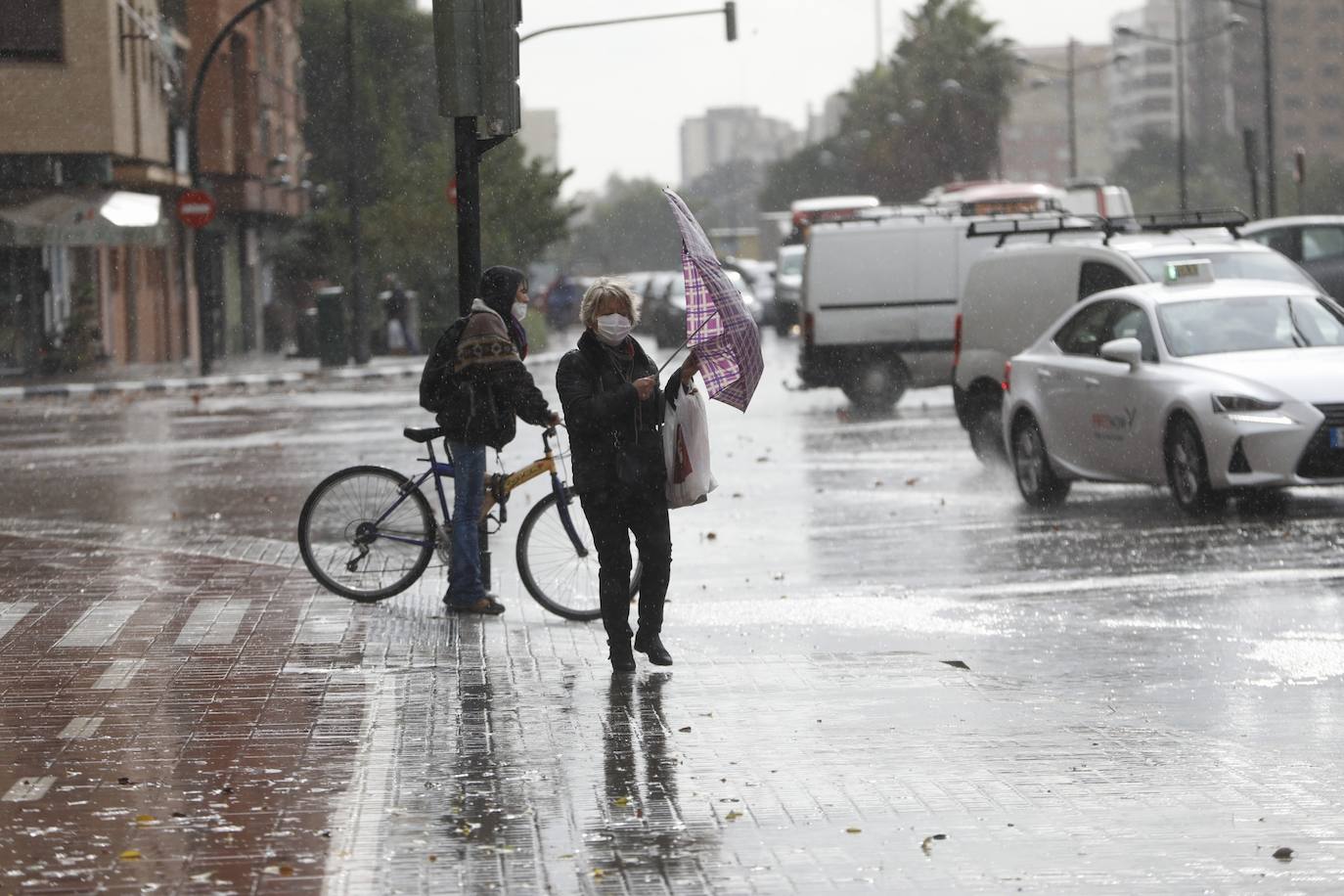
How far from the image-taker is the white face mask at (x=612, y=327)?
9.02 metres

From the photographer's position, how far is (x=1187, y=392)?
1422cm

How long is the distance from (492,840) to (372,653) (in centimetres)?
358

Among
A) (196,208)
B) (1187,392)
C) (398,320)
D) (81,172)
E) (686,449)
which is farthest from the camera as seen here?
(398,320)

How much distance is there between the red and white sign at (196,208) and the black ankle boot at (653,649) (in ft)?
105

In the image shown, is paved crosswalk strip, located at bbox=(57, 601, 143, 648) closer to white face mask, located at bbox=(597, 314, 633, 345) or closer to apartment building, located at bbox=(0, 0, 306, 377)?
white face mask, located at bbox=(597, 314, 633, 345)

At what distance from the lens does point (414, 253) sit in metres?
50.7

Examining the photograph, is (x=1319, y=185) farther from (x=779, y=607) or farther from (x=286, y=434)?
(x=779, y=607)

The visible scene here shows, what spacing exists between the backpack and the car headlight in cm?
516

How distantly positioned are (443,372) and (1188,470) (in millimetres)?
5403

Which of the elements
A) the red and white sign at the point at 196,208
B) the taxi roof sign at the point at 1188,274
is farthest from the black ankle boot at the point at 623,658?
the red and white sign at the point at 196,208

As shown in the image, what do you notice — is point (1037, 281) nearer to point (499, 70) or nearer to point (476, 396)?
point (499, 70)

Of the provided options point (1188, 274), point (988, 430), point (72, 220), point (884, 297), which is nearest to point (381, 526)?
point (1188, 274)

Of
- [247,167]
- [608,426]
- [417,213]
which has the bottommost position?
[608,426]

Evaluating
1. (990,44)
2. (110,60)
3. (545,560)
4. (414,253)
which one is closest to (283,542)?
(545,560)
